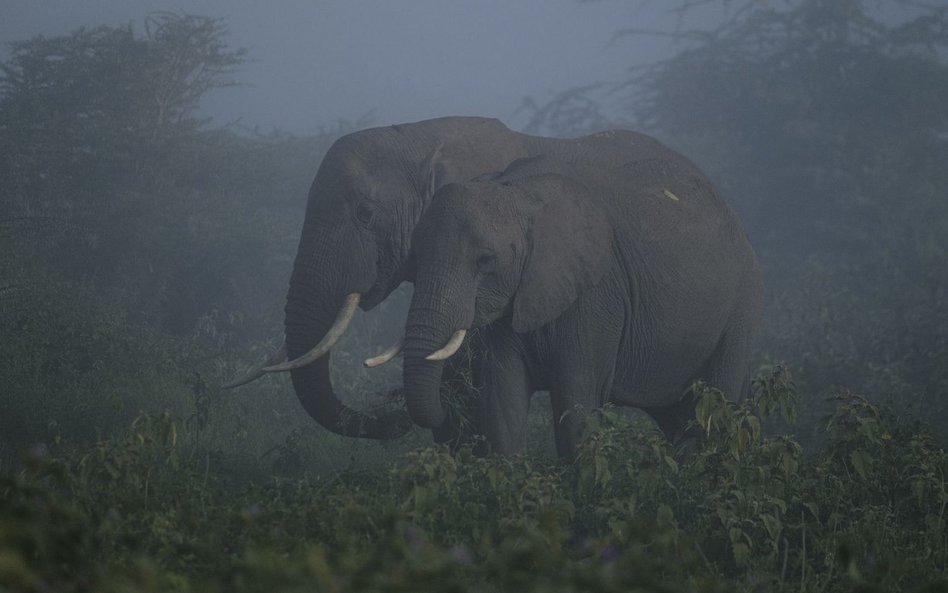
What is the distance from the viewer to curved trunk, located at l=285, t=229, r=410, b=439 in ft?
25.3

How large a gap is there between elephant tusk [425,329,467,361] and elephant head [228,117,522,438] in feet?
3.81

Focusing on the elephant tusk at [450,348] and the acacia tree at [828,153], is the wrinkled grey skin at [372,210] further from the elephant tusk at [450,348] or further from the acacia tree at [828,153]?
the acacia tree at [828,153]

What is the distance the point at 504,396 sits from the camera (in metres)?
7.12

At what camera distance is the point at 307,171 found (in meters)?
21.5

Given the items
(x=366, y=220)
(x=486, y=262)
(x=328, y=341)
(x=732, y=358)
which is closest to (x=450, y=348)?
(x=486, y=262)

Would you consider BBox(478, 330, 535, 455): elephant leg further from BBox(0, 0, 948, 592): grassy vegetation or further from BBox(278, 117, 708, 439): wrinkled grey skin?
BBox(278, 117, 708, 439): wrinkled grey skin

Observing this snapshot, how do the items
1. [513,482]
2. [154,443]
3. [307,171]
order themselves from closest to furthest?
[513,482] → [154,443] → [307,171]

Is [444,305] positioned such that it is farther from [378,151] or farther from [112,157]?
[112,157]

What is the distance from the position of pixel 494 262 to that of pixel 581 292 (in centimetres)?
70

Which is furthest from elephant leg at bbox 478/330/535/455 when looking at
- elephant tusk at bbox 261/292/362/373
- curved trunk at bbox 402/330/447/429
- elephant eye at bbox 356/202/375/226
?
elephant eye at bbox 356/202/375/226

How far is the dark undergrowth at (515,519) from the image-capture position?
9.40 feet

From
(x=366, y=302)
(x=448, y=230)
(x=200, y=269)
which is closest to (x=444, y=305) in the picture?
(x=448, y=230)

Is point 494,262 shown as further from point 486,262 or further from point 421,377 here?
point 421,377

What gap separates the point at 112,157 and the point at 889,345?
10220 mm
